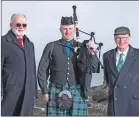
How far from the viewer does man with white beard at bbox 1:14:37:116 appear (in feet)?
21.1

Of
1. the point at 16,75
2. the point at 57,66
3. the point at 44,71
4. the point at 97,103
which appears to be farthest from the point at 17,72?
the point at 97,103

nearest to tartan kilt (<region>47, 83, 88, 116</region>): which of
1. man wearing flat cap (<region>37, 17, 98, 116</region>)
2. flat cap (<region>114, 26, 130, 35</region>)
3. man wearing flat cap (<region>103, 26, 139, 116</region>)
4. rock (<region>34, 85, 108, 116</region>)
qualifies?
man wearing flat cap (<region>37, 17, 98, 116</region>)

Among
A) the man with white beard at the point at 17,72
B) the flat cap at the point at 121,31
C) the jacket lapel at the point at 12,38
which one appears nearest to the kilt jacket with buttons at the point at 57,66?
the man with white beard at the point at 17,72

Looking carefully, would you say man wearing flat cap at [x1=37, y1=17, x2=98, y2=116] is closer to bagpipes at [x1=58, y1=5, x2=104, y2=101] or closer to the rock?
bagpipes at [x1=58, y1=5, x2=104, y2=101]

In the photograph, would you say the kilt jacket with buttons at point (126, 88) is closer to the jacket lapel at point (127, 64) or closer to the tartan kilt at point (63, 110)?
the jacket lapel at point (127, 64)

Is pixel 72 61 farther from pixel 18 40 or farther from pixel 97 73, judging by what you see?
pixel 18 40

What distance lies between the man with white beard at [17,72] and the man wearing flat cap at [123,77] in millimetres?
1231

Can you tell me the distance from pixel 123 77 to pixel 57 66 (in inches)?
42.1

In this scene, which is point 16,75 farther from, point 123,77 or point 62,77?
point 123,77

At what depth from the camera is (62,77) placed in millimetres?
6871

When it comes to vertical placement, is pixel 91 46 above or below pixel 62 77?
above

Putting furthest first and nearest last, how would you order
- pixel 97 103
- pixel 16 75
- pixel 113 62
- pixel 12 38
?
1. pixel 97 103
2. pixel 113 62
3. pixel 12 38
4. pixel 16 75

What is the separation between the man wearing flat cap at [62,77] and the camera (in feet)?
22.4

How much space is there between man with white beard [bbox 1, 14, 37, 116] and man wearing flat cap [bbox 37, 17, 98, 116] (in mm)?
248
